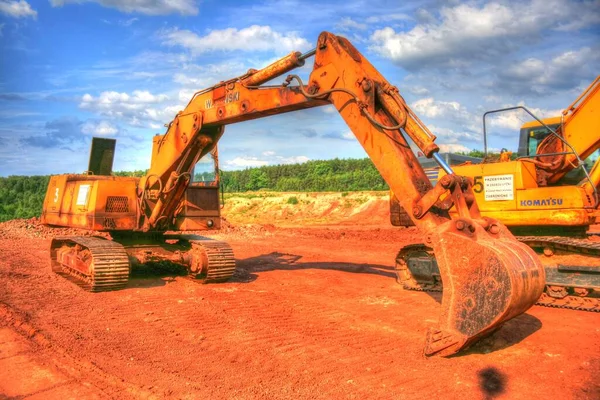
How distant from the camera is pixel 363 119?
632cm

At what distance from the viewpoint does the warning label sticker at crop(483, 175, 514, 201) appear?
902 cm

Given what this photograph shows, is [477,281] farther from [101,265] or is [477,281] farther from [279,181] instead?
[279,181]

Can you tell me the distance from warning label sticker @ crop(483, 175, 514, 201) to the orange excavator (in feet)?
7.72

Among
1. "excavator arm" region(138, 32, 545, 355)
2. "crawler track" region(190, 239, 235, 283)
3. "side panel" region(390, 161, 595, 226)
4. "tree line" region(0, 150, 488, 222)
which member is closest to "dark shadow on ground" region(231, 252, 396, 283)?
"crawler track" region(190, 239, 235, 283)

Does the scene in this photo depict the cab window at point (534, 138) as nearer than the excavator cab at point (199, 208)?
No

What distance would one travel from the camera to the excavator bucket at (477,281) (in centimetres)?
500

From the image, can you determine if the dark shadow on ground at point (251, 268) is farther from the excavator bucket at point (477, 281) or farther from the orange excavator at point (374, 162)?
the excavator bucket at point (477, 281)

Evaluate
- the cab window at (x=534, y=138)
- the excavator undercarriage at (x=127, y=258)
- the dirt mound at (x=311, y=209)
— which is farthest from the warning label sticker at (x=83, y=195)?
the dirt mound at (x=311, y=209)

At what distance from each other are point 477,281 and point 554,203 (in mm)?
4243

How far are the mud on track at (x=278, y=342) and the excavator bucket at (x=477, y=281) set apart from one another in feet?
1.28

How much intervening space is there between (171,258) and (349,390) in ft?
19.5

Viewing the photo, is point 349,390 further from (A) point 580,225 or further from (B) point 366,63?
(A) point 580,225

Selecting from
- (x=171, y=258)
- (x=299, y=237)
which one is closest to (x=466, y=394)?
(x=171, y=258)

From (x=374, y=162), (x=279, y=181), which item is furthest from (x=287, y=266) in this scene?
(x=279, y=181)
